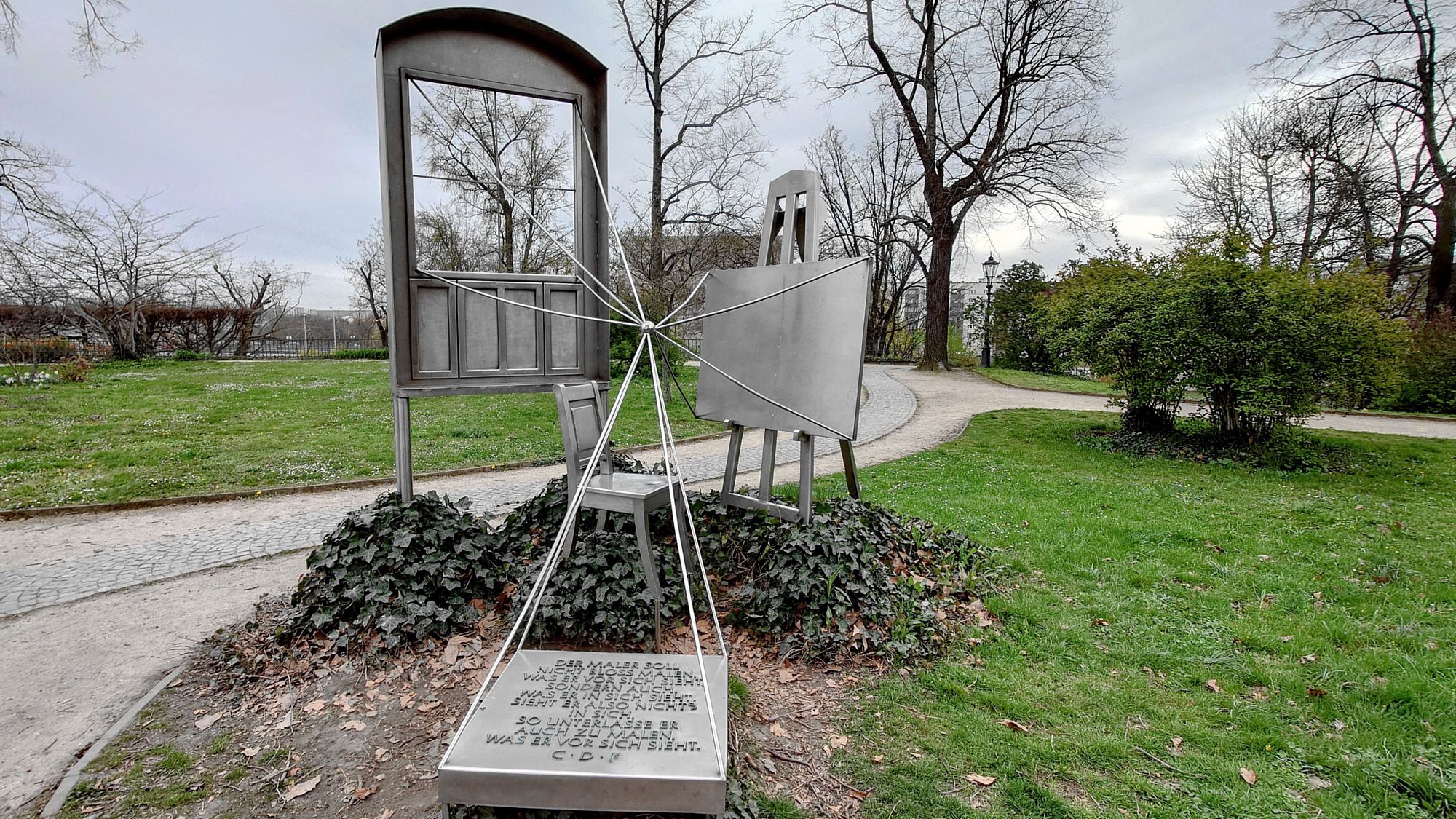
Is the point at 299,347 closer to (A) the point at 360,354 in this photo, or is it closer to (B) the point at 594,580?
(A) the point at 360,354

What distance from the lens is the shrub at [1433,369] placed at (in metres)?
13.0

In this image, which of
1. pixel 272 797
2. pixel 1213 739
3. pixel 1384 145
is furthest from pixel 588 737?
pixel 1384 145

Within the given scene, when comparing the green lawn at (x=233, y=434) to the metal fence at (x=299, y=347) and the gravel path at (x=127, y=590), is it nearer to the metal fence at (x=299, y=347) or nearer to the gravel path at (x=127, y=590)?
the gravel path at (x=127, y=590)

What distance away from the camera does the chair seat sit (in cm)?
353

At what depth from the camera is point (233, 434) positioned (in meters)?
9.73

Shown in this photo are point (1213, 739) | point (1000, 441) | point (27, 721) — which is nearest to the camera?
point (1213, 739)

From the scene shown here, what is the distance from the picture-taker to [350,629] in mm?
3449

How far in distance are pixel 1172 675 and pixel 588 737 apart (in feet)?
9.63

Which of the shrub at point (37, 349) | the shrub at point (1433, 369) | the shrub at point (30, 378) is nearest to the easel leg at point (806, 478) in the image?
the shrub at point (1433, 369)

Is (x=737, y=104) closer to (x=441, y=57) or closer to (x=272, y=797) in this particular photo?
(x=441, y=57)

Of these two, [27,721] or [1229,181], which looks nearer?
[27,721]

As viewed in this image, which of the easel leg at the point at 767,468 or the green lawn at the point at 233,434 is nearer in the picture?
the easel leg at the point at 767,468

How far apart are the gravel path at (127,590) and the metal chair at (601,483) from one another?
90.4 inches

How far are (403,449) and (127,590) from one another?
2.29m
